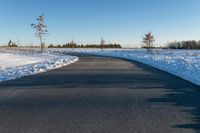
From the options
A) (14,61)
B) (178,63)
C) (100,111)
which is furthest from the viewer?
(14,61)

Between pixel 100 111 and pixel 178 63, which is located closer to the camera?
pixel 100 111

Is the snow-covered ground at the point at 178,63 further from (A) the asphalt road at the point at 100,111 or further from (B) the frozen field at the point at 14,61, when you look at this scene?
(B) the frozen field at the point at 14,61

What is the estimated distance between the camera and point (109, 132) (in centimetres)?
543

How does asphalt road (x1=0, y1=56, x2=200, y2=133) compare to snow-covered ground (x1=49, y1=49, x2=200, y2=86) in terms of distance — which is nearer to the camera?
asphalt road (x1=0, y1=56, x2=200, y2=133)

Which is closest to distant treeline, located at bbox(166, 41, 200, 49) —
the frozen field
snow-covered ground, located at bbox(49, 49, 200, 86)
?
snow-covered ground, located at bbox(49, 49, 200, 86)

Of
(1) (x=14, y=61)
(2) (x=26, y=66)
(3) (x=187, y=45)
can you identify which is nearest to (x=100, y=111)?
(2) (x=26, y=66)

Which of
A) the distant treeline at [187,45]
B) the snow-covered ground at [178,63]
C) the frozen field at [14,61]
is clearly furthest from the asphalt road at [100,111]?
the distant treeline at [187,45]

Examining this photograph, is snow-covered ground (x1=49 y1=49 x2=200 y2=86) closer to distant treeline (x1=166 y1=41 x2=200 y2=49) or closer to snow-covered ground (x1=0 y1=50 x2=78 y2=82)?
snow-covered ground (x1=0 y1=50 x2=78 y2=82)

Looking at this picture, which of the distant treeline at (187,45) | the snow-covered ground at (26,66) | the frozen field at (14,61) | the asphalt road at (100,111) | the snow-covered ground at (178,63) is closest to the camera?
the asphalt road at (100,111)

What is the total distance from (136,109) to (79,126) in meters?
1.98

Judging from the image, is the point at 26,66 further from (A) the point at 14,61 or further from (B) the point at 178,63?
(A) the point at 14,61

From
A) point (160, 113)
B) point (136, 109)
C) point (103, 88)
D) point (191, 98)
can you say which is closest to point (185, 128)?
point (160, 113)

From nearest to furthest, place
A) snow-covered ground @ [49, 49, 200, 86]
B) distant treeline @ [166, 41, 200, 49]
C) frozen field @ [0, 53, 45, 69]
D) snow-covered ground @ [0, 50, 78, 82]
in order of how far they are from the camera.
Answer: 1. snow-covered ground @ [49, 49, 200, 86]
2. snow-covered ground @ [0, 50, 78, 82]
3. frozen field @ [0, 53, 45, 69]
4. distant treeline @ [166, 41, 200, 49]

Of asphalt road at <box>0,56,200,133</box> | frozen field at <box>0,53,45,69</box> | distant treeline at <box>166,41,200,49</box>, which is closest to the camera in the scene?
asphalt road at <box>0,56,200,133</box>
